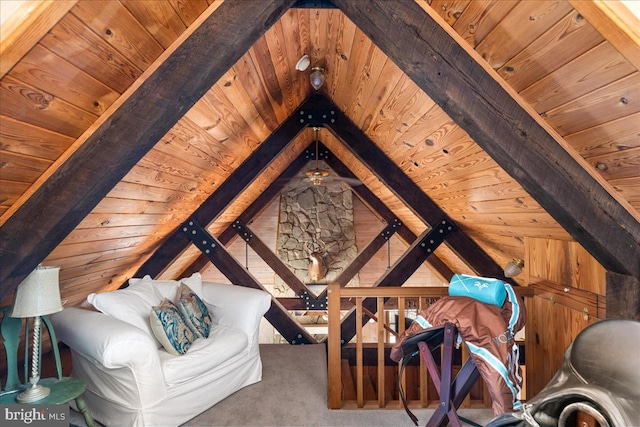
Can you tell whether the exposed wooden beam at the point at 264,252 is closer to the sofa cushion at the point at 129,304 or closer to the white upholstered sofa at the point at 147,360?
the white upholstered sofa at the point at 147,360

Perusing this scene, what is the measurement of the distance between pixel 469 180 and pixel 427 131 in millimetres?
460

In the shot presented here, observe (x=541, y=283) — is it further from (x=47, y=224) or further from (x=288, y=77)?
(x=47, y=224)


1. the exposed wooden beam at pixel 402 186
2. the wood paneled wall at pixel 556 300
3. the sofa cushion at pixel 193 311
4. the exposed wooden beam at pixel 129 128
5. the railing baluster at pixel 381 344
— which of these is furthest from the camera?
the exposed wooden beam at pixel 402 186

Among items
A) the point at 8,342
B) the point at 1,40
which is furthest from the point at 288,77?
the point at 8,342

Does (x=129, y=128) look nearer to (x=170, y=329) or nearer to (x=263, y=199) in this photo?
(x=170, y=329)

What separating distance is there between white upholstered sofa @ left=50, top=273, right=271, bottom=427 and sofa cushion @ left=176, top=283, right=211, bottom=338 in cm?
7

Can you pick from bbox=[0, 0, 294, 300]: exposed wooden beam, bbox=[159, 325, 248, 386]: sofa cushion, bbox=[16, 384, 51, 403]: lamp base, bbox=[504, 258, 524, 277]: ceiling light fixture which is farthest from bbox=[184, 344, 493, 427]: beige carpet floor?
bbox=[0, 0, 294, 300]: exposed wooden beam

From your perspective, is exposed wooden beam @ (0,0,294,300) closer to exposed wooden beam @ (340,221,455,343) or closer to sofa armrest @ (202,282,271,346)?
sofa armrest @ (202,282,271,346)

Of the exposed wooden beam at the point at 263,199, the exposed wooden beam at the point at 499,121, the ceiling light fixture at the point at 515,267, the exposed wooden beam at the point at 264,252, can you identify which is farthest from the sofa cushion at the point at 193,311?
the ceiling light fixture at the point at 515,267

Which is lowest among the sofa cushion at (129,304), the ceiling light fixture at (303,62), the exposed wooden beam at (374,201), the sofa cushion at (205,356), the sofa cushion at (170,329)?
the sofa cushion at (205,356)

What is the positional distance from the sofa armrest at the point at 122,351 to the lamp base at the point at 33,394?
0.81ft

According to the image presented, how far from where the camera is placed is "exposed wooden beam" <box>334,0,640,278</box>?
1518 mm

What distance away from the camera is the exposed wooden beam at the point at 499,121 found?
1518 millimetres

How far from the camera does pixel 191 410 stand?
7.65ft
